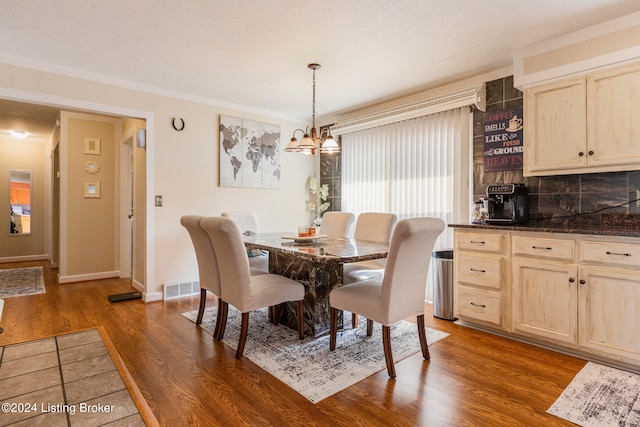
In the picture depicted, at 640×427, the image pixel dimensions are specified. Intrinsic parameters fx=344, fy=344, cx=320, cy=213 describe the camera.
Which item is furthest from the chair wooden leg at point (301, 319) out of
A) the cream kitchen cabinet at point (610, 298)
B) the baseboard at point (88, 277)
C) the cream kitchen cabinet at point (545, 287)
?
the baseboard at point (88, 277)

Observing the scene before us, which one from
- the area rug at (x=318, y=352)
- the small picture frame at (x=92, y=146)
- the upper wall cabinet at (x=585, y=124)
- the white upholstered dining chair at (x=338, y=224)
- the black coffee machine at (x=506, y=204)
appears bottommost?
the area rug at (x=318, y=352)

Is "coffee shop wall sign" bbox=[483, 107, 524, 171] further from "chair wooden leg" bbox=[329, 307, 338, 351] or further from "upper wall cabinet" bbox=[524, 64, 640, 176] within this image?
"chair wooden leg" bbox=[329, 307, 338, 351]

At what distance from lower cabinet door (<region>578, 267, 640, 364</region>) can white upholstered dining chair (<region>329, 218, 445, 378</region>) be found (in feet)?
3.55

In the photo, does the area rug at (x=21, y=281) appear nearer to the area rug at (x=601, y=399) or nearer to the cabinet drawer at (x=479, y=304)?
the cabinet drawer at (x=479, y=304)

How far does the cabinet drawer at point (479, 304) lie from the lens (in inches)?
110

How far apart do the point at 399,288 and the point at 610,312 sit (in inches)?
55.4

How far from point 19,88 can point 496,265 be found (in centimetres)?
444

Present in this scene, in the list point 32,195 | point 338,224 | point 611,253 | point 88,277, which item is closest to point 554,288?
point 611,253

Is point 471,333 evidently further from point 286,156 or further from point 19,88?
point 19,88

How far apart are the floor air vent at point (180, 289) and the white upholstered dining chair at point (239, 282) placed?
166 centimetres

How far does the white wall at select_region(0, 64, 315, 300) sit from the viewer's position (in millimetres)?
3391

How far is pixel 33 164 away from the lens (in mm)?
6719

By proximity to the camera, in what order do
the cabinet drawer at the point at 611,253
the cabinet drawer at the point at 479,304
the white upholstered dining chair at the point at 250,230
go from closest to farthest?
1. the cabinet drawer at the point at 611,253
2. the cabinet drawer at the point at 479,304
3. the white upholstered dining chair at the point at 250,230

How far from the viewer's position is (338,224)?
3.75 meters
